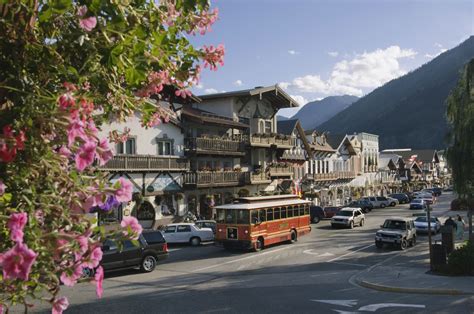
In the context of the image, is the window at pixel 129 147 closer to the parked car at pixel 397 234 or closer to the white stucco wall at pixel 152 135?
the white stucco wall at pixel 152 135

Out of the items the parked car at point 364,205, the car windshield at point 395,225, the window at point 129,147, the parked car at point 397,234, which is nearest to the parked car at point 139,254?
the window at point 129,147

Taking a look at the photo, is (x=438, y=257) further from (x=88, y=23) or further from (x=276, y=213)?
(x=88, y=23)

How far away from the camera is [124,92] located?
4148mm

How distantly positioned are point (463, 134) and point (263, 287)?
11018 millimetres

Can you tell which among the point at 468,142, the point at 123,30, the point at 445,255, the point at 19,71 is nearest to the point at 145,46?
the point at 123,30

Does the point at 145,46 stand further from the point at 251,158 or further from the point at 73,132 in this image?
the point at 251,158

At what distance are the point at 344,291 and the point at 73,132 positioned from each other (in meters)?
14.9

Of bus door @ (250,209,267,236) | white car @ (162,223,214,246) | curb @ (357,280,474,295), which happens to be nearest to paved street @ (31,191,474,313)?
curb @ (357,280,474,295)

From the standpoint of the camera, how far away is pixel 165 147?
35.0 m

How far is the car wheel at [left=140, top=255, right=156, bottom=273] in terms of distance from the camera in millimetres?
20047

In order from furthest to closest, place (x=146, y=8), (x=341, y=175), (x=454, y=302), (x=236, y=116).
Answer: (x=341, y=175)
(x=236, y=116)
(x=454, y=302)
(x=146, y=8)

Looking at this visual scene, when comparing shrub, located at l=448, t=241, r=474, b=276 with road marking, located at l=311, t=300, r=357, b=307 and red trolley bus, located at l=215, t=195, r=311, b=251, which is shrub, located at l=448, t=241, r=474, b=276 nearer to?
road marking, located at l=311, t=300, r=357, b=307

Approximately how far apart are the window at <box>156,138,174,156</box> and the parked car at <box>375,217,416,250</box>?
15.8 meters

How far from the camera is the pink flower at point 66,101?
120 inches
